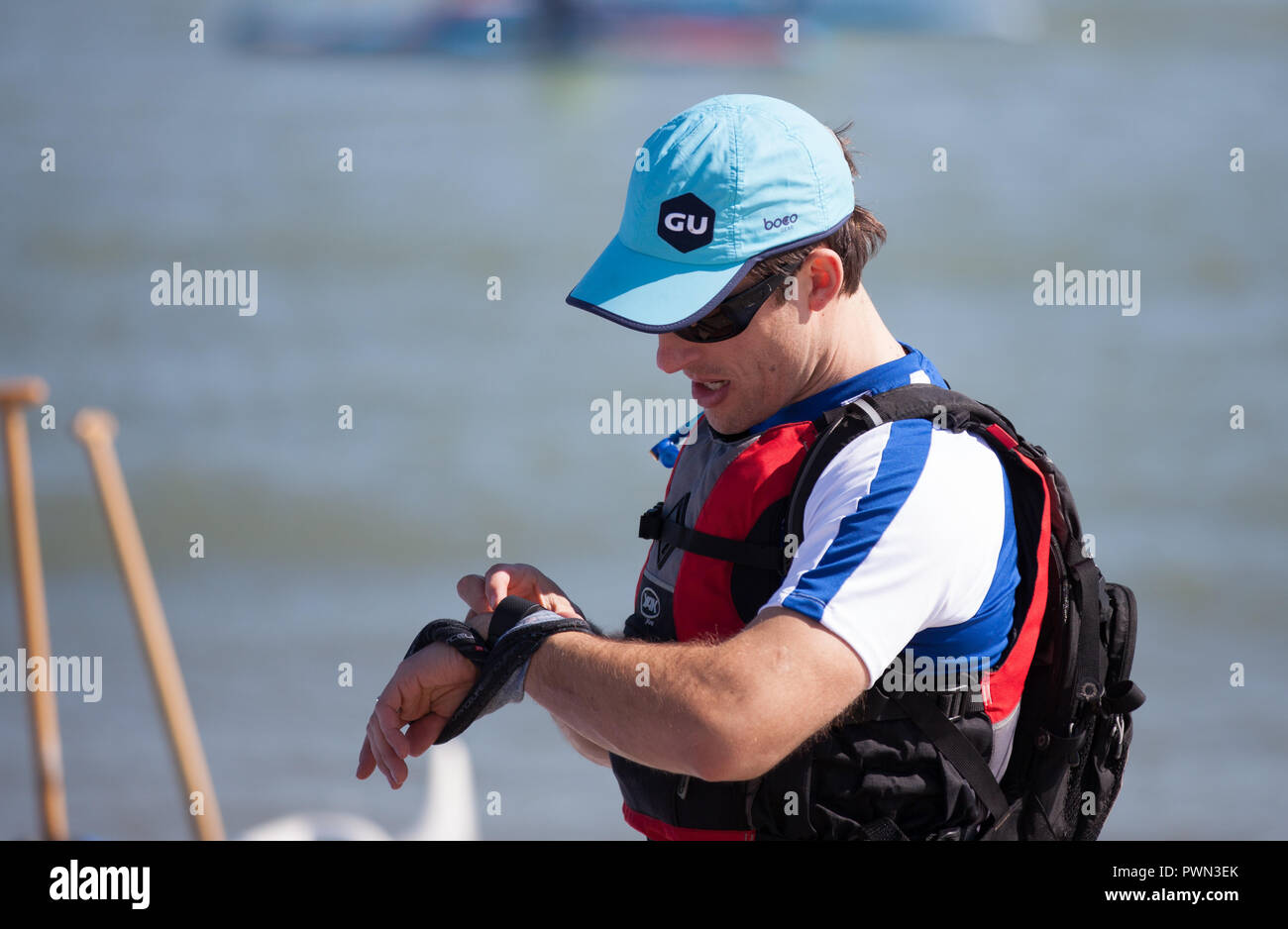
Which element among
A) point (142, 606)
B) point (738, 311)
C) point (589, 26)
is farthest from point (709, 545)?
point (589, 26)

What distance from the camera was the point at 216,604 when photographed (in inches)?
368

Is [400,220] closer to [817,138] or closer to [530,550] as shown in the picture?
[530,550]

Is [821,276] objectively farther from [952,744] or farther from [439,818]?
[439,818]

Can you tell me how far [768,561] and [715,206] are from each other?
51 cm

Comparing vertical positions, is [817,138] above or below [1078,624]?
above

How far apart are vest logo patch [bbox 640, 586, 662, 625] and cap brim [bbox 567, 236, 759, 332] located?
440 millimetres

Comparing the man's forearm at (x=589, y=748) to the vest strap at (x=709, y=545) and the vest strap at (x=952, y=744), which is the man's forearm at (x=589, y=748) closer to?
the vest strap at (x=709, y=545)

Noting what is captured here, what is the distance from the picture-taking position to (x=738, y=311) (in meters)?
2.00

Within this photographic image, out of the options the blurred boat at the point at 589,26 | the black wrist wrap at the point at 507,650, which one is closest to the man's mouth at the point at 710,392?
the black wrist wrap at the point at 507,650

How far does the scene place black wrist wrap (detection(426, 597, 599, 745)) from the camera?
1.88m

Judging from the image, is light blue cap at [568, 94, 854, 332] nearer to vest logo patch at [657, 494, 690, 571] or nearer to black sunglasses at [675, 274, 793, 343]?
black sunglasses at [675, 274, 793, 343]

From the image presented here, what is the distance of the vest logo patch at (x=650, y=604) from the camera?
2145mm
